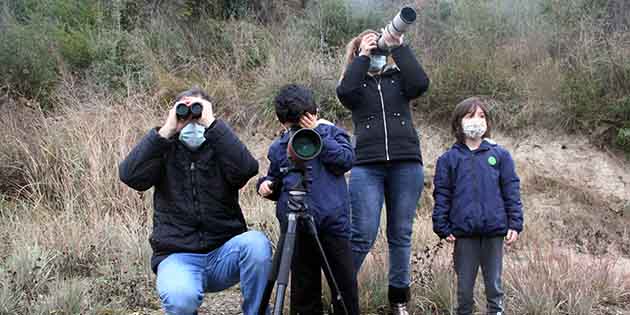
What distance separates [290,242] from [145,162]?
1.01m

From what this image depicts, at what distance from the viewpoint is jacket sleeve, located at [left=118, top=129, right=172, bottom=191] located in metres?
3.35

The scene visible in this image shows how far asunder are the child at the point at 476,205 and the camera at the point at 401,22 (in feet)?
1.85

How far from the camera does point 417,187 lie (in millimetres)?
3875

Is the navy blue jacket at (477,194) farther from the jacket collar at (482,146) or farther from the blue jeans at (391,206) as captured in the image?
the blue jeans at (391,206)

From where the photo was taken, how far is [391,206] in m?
3.91

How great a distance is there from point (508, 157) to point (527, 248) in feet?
6.17

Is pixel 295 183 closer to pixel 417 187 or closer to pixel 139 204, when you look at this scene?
pixel 417 187

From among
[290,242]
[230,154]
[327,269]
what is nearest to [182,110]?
[230,154]

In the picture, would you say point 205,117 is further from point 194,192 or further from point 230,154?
point 194,192

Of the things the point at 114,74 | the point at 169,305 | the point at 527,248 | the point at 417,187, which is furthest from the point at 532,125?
the point at 169,305

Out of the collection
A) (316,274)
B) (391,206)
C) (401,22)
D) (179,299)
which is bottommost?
(179,299)

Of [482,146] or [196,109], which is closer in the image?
[196,109]

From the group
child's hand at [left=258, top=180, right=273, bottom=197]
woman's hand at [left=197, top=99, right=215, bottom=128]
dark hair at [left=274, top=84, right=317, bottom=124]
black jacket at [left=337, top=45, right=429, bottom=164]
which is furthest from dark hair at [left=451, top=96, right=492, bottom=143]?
woman's hand at [left=197, top=99, right=215, bottom=128]

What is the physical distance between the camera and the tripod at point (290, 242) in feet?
9.29
